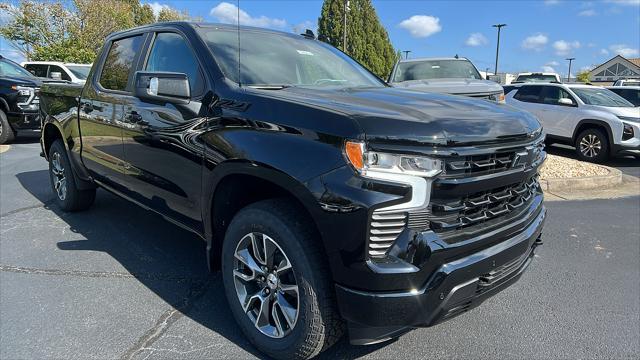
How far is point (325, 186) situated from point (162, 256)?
250 cm

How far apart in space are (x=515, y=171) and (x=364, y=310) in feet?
3.59

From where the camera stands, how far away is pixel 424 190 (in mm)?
2104

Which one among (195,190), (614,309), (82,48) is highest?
(82,48)

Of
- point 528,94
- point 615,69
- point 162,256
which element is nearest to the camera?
point 162,256

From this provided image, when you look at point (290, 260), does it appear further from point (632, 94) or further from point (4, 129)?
point (632, 94)

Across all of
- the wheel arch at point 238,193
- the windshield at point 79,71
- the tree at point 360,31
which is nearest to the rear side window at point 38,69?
the windshield at point 79,71

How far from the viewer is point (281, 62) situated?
3.40 m

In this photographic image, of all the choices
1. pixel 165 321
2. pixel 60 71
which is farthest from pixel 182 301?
pixel 60 71

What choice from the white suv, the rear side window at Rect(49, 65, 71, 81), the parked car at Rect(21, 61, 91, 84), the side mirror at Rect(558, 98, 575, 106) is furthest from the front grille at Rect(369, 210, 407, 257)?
the rear side window at Rect(49, 65, 71, 81)

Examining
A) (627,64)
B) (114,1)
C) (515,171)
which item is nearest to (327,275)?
(515,171)

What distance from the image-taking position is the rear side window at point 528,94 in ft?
37.8

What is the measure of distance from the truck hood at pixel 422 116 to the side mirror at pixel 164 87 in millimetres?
635

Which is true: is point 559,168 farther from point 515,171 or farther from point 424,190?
point 424,190

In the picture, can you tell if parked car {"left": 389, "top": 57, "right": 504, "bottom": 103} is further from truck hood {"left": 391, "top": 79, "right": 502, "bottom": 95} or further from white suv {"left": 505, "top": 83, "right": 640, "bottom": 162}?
white suv {"left": 505, "top": 83, "right": 640, "bottom": 162}
